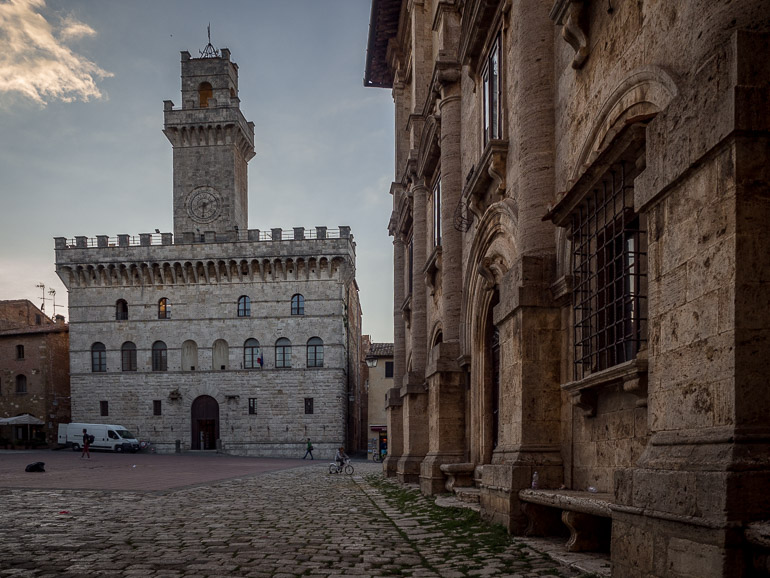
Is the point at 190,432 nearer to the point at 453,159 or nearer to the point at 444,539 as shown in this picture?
the point at 453,159

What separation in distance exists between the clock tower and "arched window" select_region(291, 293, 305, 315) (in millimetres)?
6657

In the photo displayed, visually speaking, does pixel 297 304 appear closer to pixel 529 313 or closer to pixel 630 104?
pixel 529 313

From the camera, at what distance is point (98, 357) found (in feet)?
152

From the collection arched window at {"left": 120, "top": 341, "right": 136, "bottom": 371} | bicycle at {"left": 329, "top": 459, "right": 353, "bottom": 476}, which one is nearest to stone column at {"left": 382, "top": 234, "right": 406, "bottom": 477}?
bicycle at {"left": 329, "top": 459, "right": 353, "bottom": 476}

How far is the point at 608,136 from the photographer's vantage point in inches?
275

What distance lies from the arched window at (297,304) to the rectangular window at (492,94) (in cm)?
3447

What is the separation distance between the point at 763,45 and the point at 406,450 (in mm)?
15078

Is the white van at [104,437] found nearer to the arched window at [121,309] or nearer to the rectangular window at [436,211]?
the arched window at [121,309]

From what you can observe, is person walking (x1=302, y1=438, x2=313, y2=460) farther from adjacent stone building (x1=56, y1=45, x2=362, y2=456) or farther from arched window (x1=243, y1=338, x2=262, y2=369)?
arched window (x1=243, y1=338, x2=262, y2=369)

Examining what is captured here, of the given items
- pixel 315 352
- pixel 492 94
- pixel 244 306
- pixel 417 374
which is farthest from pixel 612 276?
pixel 244 306

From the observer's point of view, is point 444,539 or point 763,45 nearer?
point 763,45

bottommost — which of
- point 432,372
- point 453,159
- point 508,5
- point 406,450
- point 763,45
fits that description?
point 406,450

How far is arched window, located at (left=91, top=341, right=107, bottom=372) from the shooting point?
46.3 m

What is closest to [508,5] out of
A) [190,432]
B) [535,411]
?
[535,411]
